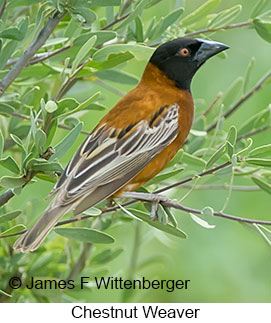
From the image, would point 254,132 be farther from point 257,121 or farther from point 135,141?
point 135,141

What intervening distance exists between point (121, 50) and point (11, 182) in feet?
2.06

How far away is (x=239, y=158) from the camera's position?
2750mm

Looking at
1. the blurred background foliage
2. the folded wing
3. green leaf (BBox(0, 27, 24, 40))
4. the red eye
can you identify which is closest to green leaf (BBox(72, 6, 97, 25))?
the blurred background foliage

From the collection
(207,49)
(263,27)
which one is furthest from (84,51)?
(207,49)

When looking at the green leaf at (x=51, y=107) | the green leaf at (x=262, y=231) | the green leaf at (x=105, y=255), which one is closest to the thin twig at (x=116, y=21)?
the green leaf at (x=51, y=107)

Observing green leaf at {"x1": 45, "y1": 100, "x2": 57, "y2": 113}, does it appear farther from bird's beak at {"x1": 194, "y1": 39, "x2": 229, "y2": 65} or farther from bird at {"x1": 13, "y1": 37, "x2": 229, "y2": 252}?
bird's beak at {"x1": 194, "y1": 39, "x2": 229, "y2": 65}

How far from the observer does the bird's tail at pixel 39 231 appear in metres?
2.74

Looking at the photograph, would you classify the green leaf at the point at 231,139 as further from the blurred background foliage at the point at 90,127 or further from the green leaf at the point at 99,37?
the green leaf at the point at 99,37

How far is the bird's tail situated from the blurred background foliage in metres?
0.06

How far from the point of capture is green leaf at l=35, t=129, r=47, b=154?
2.53 meters

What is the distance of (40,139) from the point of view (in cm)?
257

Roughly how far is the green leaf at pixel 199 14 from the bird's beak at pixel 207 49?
0.23 meters

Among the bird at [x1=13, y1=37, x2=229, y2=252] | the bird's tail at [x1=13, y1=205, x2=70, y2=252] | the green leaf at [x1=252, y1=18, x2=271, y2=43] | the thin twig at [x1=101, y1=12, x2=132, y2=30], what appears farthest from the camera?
the green leaf at [x1=252, y1=18, x2=271, y2=43]
